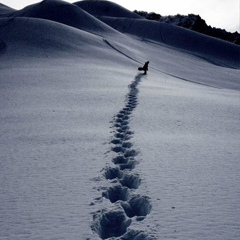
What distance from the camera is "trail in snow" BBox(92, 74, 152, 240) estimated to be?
2.66 m

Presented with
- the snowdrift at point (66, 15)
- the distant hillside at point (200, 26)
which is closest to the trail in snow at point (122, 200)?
the snowdrift at point (66, 15)

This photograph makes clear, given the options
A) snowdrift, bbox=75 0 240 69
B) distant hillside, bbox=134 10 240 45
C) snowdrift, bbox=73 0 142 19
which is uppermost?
distant hillside, bbox=134 10 240 45

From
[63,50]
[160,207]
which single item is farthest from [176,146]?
[63,50]

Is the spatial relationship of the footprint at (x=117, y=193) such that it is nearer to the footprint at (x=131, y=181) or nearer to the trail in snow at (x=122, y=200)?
the trail in snow at (x=122, y=200)

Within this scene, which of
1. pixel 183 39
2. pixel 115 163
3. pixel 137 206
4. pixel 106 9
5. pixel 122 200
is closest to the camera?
pixel 137 206

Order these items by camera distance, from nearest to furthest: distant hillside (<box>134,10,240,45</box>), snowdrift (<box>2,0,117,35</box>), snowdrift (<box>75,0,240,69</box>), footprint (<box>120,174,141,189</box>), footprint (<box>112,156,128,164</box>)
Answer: footprint (<box>120,174,141,189</box>)
footprint (<box>112,156,128,164</box>)
snowdrift (<box>2,0,117,35</box>)
snowdrift (<box>75,0,240,69</box>)
distant hillside (<box>134,10,240,45</box>)

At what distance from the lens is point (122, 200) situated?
3.16 metres

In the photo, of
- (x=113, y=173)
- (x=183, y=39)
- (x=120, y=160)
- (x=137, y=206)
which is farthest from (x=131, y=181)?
(x=183, y=39)

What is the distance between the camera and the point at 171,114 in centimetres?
674

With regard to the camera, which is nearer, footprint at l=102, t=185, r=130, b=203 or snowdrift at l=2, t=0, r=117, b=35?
footprint at l=102, t=185, r=130, b=203

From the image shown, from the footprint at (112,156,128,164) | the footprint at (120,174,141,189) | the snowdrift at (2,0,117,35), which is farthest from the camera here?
the snowdrift at (2,0,117,35)

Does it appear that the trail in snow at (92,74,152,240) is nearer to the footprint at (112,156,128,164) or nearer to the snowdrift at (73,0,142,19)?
the footprint at (112,156,128,164)

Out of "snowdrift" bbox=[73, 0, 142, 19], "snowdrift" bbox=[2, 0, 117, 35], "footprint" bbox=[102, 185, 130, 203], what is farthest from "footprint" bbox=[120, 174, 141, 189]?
"snowdrift" bbox=[73, 0, 142, 19]

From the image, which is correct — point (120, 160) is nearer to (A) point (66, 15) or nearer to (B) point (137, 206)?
(B) point (137, 206)
